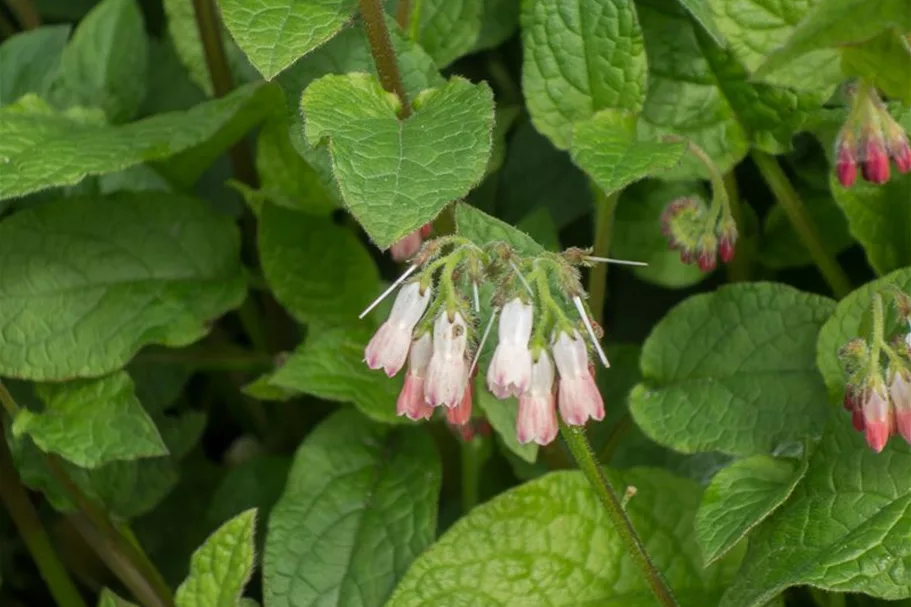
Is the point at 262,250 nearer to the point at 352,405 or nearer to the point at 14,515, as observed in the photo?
the point at 352,405

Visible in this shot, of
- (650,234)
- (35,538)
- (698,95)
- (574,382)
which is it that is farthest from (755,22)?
(35,538)

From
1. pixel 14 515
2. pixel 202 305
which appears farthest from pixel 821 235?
pixel 14 515

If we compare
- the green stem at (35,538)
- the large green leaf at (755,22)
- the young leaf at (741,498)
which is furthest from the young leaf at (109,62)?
the young leaf at (741,498)

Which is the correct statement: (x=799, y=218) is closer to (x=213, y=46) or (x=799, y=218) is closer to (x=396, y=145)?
(x=396, y=145)

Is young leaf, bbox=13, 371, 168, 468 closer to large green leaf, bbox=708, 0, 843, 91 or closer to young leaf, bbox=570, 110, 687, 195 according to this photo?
young leaf, bbox=570, 110, 687, 195

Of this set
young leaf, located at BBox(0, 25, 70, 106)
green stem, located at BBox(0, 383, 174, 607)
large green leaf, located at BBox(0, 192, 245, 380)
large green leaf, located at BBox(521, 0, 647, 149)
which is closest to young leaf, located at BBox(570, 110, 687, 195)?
large green leaf, located at BBox(521, 0, 647, 149)

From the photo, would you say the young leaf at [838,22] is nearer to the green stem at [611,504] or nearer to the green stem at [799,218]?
the green stem at [611,504]
